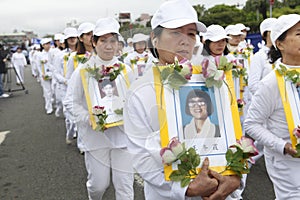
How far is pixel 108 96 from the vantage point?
225 centimetres

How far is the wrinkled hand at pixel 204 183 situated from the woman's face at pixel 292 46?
1412 mm

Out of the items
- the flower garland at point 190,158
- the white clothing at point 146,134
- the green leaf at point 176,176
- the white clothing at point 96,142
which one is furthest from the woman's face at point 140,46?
the white clothing at point 96,142

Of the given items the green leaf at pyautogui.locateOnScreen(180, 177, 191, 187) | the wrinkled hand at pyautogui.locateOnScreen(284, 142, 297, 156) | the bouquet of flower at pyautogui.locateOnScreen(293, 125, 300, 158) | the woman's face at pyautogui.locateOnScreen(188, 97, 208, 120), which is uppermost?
the woman's face at pyautogui.locateOnScreen(188, 97, 208, 120)

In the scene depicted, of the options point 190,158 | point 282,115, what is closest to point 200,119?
point 190,158

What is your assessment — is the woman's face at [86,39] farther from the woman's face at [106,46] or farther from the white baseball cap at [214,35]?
the woman's face at [106,46]

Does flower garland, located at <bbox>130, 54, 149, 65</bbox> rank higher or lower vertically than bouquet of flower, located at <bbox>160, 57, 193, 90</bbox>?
higher

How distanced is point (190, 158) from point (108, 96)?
33.9 inches

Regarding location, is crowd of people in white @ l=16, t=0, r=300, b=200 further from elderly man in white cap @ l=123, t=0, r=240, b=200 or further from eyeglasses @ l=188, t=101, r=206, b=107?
eyeglasses @ l=188, t=101, r=206, b=107

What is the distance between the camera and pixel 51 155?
18.9 feet

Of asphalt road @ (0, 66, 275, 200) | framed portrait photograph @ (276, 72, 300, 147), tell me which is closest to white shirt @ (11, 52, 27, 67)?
asphalt road @ (0, 66, 275, 200)

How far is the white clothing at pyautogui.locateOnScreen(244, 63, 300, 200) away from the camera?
2.48 m

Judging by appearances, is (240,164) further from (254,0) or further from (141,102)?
(254,0)

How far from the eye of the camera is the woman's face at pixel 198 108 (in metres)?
1.55

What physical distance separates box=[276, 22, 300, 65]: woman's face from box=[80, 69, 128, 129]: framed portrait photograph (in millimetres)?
1240
